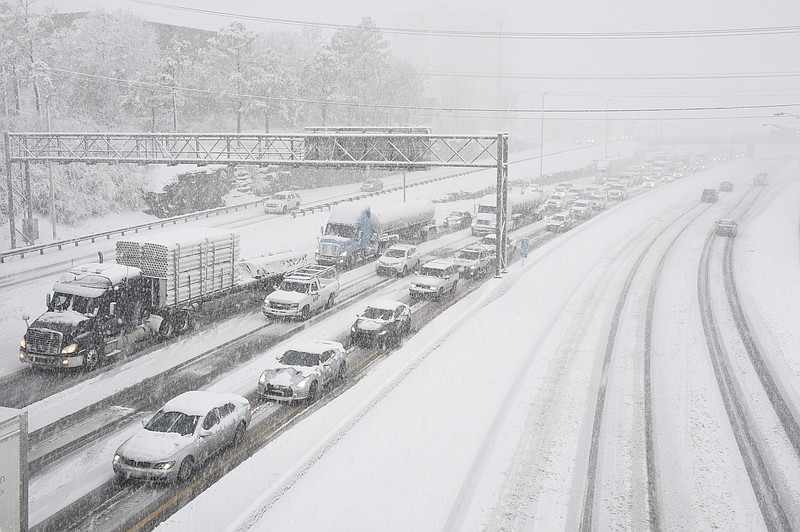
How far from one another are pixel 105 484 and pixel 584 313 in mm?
20966

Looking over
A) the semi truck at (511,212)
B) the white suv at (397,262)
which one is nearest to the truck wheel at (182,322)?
the white suv at (397,262)

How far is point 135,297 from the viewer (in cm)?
2323

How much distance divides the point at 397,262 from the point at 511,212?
20.2 metres

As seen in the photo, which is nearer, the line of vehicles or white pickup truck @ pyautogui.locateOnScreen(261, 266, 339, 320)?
the line of vehicles

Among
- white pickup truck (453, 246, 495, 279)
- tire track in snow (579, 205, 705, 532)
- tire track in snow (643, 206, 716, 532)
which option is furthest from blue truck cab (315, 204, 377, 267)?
tire track in snow (643, 206, 716, 532)

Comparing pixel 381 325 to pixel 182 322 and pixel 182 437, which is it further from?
pixel 182 437

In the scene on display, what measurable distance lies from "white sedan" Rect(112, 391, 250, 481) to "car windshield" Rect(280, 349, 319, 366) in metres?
3.26

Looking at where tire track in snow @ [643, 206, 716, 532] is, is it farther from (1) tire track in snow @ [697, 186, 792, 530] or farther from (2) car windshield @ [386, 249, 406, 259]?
(2) car windshield @ [386, 249, 406, 259]

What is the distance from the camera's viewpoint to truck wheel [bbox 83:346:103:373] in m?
20.9

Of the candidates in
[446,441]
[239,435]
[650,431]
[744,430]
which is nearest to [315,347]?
[239,435]

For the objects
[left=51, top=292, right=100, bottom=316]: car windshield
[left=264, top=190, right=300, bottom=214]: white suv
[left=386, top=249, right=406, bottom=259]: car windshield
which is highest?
[left=264, top=190, right=300, bottom=214]: white suv

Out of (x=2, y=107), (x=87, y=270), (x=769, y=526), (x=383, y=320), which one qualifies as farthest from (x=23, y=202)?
(x=769, y=526)

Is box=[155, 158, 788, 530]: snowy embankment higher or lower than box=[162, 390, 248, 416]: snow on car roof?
lower

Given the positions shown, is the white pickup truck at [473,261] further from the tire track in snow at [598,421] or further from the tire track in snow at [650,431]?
the tire track in snow at [650,431]
